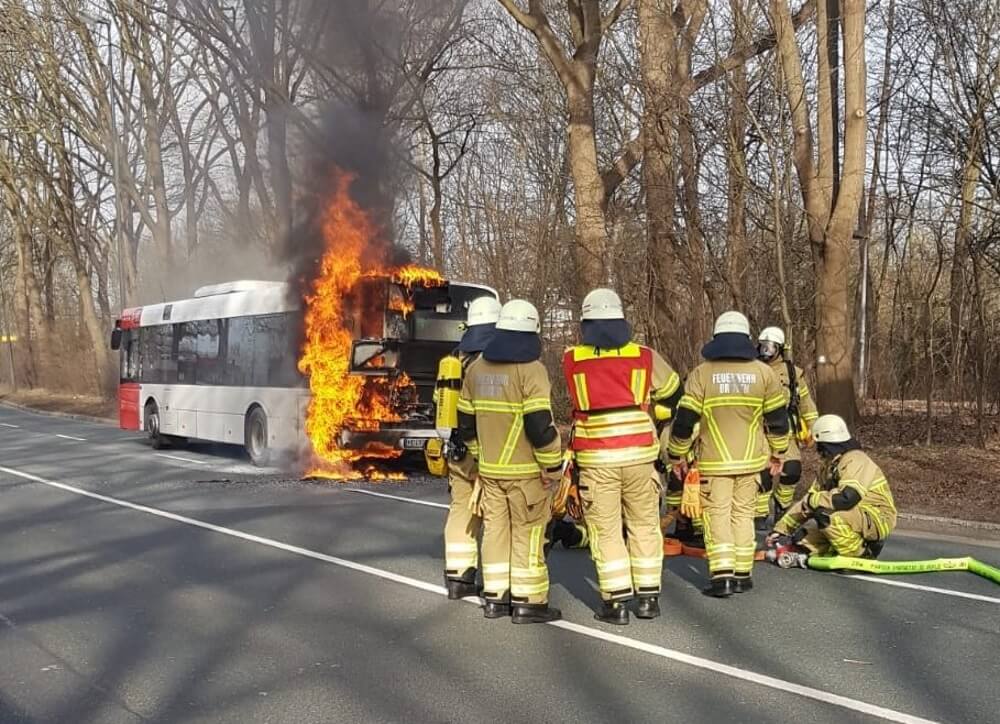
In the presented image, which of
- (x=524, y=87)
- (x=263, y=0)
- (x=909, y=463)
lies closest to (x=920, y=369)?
(x=909, y=463)

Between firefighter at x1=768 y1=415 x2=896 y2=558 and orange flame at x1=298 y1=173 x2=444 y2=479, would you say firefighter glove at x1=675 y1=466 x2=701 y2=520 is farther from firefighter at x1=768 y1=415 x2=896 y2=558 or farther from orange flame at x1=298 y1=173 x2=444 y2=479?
orange flame at x1=298 y1=173 x2=444 y2=479

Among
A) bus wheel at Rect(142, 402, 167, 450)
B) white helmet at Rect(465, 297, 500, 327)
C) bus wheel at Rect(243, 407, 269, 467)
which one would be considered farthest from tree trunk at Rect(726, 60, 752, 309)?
bus wheel at Rect(142, 402, 167, 450)

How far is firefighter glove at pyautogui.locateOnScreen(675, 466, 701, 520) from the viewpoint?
22.7 feet

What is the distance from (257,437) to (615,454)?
10.9 metres

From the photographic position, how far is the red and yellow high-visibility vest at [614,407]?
616 centimetres

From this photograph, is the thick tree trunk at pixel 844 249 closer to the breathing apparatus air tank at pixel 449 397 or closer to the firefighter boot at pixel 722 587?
the firefighter boot at pixel 722 587

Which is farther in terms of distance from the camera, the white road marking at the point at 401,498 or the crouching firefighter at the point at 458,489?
the white road marking at the point at 401,498

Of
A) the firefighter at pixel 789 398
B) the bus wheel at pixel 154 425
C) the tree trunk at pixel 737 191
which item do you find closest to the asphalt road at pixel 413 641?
the firefighter at pixel 789 398

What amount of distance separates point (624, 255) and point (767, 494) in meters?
10.2

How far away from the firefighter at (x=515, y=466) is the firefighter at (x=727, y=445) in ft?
3.91

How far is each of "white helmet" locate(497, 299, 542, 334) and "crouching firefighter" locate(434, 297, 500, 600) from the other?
0.46 m

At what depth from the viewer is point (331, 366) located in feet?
46.1

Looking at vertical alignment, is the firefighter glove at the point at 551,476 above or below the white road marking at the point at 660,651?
above

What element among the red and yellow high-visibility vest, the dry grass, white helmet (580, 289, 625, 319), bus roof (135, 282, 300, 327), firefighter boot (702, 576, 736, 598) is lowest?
firefighter boot (702, 576, 736, 598)
